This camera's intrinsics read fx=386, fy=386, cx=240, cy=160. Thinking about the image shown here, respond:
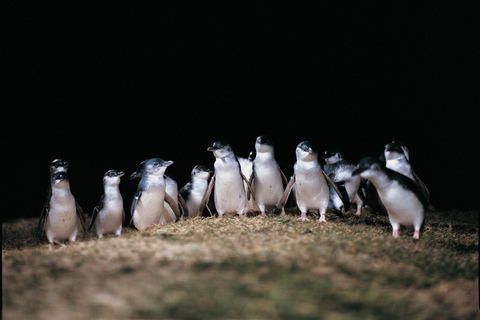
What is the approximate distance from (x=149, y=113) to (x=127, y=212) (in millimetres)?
2677

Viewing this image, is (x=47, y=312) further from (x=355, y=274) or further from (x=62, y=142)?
(x=62, y=142)

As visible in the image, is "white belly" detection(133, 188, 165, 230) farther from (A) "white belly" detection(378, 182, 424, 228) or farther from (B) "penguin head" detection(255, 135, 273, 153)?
(A) "white belly" detection(378, 182, 424, 228)

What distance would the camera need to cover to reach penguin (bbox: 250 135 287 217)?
4.83 m

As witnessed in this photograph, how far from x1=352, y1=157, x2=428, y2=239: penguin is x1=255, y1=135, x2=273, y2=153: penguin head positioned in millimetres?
1584

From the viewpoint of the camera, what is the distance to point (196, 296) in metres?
1.66

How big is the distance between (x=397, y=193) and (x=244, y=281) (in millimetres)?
2111

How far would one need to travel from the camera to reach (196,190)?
5445mm

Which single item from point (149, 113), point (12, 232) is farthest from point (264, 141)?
point (149, 113)

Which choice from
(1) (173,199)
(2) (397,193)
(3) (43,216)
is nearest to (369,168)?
(2) (397,193)

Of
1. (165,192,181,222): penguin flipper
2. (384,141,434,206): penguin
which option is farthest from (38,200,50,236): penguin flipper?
(384,141,434,206): penguin

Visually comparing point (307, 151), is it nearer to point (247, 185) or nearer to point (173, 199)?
point (247, 185)

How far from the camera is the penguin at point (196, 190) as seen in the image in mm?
5402

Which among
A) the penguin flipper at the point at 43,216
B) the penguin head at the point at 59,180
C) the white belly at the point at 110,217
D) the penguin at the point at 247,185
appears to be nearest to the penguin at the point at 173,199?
the white belly at the point at 110,217

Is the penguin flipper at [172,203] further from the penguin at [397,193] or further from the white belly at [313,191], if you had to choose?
the penguin at [397,193]
